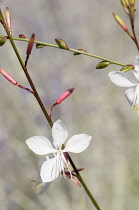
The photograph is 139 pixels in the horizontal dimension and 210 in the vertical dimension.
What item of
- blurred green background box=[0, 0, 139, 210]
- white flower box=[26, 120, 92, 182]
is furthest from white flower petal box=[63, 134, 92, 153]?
blurred green background box=[0, 0, 139, 210]

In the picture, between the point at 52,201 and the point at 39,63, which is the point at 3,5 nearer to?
the point at 39,63

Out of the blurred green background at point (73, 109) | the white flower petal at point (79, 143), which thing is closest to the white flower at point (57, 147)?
the white flower petal at point (79, 143)

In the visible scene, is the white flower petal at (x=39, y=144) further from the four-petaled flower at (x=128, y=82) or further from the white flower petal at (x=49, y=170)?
the four-petaled flower at (x=128, y=82)

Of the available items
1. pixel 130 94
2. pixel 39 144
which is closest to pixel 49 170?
pixel 39 144

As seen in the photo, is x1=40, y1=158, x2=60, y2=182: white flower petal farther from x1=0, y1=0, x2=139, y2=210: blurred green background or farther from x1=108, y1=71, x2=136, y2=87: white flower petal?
x1=0, y1=0, x2=139, y2=210: blurred green background

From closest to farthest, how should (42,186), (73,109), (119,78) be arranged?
(119,78) → (42,186) → (73,109)

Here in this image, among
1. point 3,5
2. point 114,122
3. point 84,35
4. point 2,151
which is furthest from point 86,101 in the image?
point 3,5

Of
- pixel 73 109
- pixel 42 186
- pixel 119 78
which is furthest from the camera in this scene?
pixel 73 109

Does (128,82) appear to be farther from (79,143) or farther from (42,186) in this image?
(42,186)
